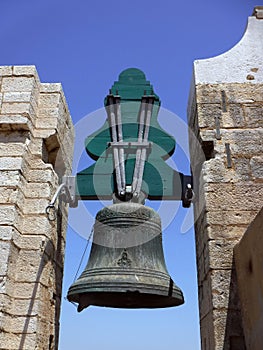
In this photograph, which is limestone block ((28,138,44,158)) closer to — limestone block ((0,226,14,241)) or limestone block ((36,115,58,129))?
limestone block ((36,115,58,129))

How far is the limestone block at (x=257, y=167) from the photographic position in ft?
11.8

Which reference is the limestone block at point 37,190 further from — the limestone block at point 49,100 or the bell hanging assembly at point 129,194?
the limestone block at point 49,100

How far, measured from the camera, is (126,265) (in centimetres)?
297

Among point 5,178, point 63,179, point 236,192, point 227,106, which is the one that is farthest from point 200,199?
point 5,178

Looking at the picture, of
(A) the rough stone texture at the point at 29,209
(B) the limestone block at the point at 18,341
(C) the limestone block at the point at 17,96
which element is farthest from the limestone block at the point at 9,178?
(B) the limestone block at the point at 18,341

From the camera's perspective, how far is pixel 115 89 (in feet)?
13.7

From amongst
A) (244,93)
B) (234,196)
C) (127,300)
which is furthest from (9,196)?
(244,93)

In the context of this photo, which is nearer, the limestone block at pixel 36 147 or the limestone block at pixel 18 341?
the limestone block at pixel 18 341

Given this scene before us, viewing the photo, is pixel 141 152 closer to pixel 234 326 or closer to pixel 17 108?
pixel 17 108

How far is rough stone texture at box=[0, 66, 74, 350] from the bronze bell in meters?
0.45

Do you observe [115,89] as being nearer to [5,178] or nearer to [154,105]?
[154,105]

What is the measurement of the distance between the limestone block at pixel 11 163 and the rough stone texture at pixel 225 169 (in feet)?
5.17

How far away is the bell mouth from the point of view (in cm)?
307

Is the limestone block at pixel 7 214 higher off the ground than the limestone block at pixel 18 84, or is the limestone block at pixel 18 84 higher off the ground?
the limestone block at pixel 18 84
